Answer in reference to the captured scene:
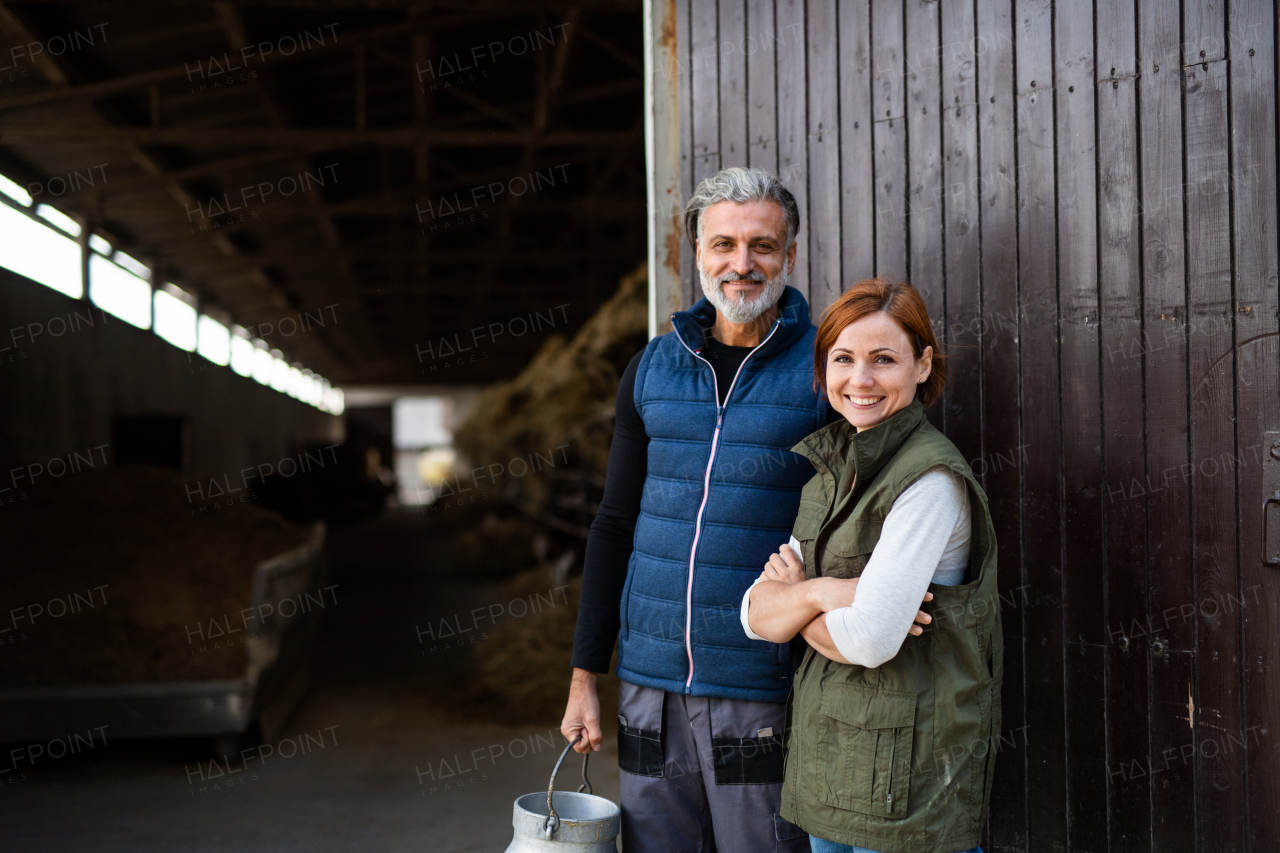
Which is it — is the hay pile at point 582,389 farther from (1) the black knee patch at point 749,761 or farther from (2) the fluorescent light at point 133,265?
(2) the fluorescent light at point 133,265

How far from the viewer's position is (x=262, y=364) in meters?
20.2

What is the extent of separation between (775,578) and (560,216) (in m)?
13.6

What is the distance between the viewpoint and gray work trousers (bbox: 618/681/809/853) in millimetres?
1762

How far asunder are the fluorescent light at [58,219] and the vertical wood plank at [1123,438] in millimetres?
10420

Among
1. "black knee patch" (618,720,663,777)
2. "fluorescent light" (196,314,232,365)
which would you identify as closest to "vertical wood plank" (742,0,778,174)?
"black knee patch" (618,720,663,777)

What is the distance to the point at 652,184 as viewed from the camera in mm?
3020

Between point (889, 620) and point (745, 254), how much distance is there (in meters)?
0.81

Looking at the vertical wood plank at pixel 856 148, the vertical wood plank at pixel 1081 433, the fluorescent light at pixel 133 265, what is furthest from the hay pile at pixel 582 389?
the fluorescent light at pixel 133 265

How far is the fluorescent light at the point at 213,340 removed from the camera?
15609 millimetres

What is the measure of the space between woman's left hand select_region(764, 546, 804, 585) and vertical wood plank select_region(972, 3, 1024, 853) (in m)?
1.04

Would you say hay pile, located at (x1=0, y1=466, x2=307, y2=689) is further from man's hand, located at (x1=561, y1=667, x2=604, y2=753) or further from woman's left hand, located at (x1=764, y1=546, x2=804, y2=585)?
woman's left hand, located at (x1=764, y1=546, x2=804, y2=585)

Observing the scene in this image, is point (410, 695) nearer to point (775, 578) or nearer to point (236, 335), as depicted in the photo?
point (775, 578)

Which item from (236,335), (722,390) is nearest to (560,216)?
(236,335)

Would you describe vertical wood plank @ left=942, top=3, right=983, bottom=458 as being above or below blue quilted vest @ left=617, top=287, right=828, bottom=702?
above
